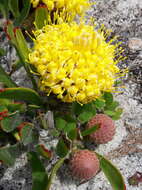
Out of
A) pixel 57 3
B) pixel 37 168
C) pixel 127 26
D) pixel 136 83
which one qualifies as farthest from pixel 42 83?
pixel 127 26

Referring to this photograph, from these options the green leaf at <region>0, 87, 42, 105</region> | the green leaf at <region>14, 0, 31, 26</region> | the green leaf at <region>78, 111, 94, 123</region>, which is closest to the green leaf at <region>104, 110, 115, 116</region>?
the green leaf at <region>78, 111, 94, 123</region>

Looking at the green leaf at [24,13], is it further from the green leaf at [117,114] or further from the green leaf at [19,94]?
the green leaf at [117,114]

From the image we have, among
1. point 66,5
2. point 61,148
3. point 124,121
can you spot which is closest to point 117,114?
point 124,121

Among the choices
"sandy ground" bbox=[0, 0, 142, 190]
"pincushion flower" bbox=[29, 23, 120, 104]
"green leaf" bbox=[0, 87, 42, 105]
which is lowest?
"sandy ground" bbox=[0, 0, 142, 190]

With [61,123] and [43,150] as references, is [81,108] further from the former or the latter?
[43,150]

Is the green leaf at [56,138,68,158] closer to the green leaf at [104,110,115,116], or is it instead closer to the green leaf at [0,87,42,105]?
the green leaf at [0,87,42,105]

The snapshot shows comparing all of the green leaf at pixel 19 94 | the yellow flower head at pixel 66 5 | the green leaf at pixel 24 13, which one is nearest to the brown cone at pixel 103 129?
the green leaf at pixel 19 94
